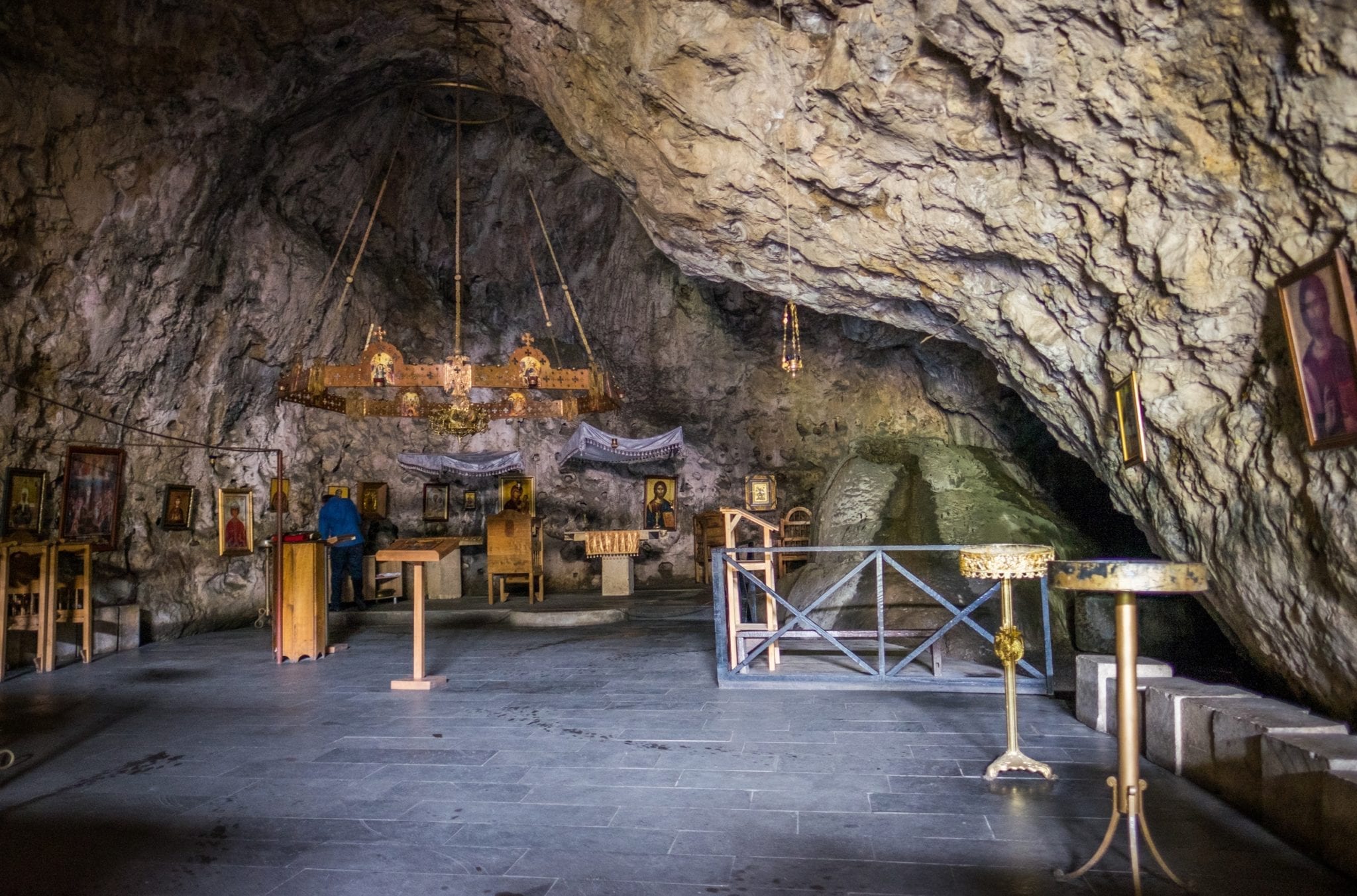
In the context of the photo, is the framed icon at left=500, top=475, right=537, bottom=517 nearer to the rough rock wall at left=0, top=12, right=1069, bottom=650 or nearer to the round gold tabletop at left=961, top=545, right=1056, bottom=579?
the rough rock wall at left=0, top=12, right=1069, bottom=650

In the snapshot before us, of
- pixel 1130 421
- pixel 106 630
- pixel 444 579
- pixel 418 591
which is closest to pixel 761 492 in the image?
pixel 444 579

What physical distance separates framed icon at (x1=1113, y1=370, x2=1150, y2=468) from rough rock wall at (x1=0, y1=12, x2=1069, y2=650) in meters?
4.43

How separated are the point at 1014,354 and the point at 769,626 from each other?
2.60 metres

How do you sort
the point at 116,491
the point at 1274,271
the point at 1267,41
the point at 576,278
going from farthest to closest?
the point at 576,278, the point at 116,491, the point at 1274,271, the point at 1267,41

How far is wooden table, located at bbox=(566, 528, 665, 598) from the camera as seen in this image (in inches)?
470

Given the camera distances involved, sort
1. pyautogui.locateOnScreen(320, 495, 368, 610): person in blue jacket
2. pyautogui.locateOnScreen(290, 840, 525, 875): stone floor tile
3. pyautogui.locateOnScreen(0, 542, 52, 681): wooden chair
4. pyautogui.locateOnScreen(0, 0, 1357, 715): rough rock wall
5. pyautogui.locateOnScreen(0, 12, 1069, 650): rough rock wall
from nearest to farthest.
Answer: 1. pyautogui.locateOnScreen(290, 840, 525, 875): stone floor tile
2. pyautogui.locateOnScreen(0, 0, 1357, 715): rough rock wall
3. pyautogui.locateOnScreen(0, 542, 52, 681): wooden chair
4. pyautogui.locateOnScreen(0, 12, 1069, 650): rough rock wall
5. pyautogui.locateOnScreen(320, 495, 368, 610): person in blue jacket

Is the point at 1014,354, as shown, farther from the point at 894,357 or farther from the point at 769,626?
the point at 894,357

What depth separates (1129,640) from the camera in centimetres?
278

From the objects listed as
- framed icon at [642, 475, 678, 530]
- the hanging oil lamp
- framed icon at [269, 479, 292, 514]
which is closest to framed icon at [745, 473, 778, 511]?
framed icon at [642, 475, 678, 530]

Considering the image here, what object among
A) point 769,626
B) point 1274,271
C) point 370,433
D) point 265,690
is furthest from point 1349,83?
point 370,433

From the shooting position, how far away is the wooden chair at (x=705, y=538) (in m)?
12.9

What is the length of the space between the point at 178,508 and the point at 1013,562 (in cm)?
871

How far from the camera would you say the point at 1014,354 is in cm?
541

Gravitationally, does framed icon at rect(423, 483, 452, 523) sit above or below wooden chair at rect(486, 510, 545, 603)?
above
